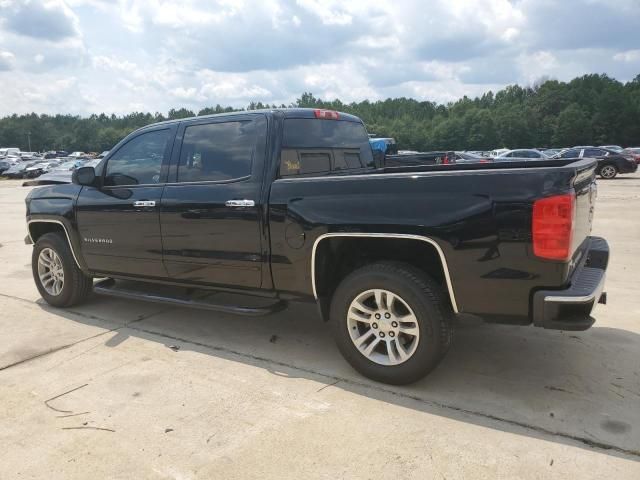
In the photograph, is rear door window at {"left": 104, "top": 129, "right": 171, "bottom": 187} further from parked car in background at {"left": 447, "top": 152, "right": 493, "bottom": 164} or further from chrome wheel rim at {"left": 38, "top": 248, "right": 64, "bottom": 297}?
parked car in background at {"left": 447, "top": 152, "right": 493, "bottom": 164}

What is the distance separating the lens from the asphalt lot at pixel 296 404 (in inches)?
108

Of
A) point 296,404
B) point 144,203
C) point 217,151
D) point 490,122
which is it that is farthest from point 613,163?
point 490,122

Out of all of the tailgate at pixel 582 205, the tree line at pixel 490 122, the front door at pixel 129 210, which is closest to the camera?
the tailgate at pixel 582 205

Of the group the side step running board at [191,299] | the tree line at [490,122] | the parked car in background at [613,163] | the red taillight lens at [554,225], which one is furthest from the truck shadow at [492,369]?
the tree line at [490,122]

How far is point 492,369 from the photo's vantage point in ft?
12.6

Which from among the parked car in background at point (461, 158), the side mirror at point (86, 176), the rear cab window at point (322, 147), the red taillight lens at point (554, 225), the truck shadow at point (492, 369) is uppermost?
the rear cab window at point (322, 147)

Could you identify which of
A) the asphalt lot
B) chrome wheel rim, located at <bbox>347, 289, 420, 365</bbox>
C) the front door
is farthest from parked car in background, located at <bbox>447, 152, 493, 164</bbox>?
chrome wheel rim, located at <bbox>347, 289, 420, 365</bbox>

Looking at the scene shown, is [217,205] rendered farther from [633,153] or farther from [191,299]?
[633,153]

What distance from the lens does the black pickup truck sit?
3.05 meters

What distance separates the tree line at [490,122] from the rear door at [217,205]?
59787mm

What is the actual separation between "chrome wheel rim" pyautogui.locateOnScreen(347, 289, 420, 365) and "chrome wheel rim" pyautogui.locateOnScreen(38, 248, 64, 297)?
3.40 m

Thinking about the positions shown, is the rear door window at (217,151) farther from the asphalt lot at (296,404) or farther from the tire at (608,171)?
the tire at (608,171)

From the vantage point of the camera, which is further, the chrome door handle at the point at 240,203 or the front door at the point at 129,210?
the front door at the point at 129,210

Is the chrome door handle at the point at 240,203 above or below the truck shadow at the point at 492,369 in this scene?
above
